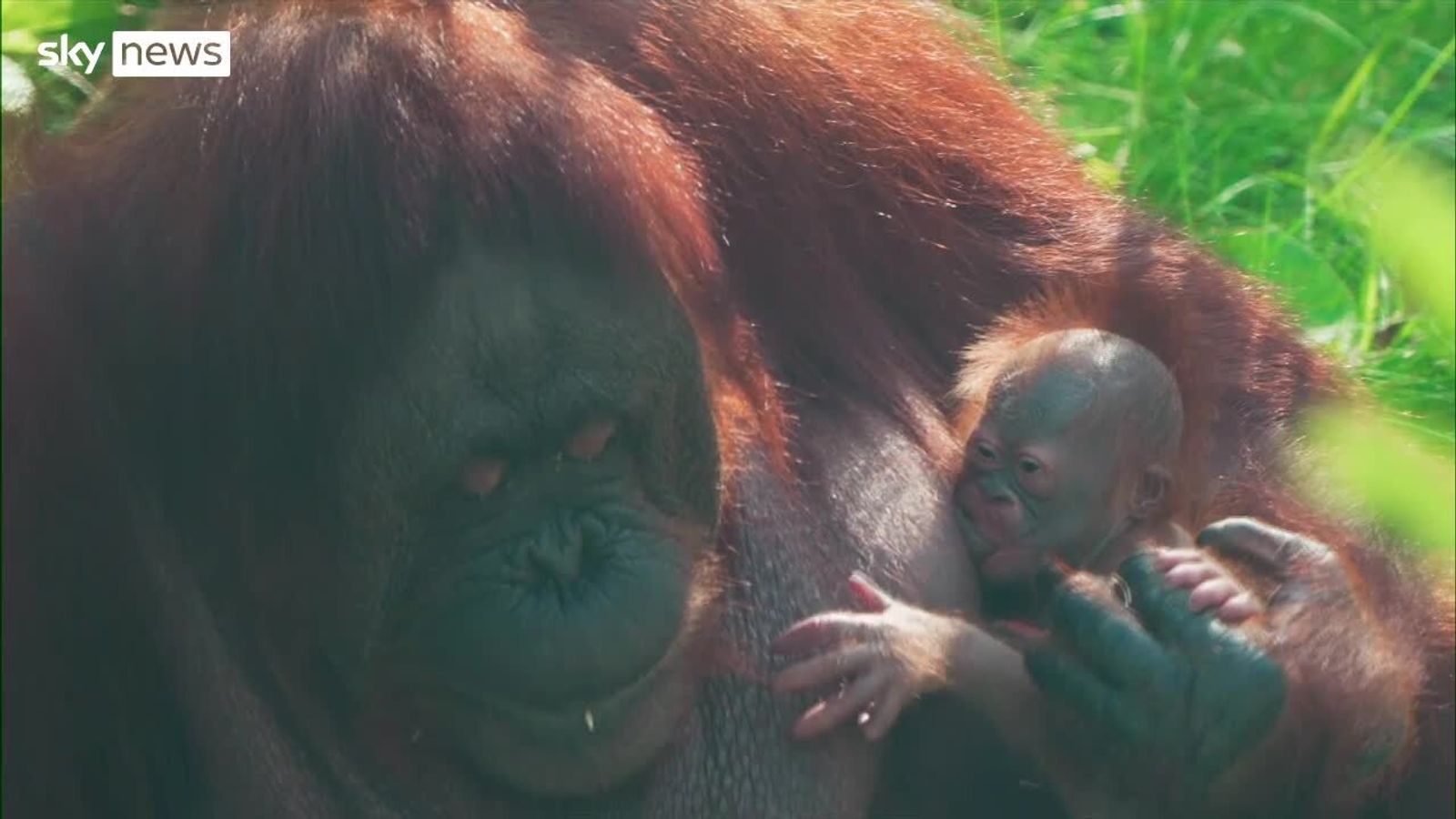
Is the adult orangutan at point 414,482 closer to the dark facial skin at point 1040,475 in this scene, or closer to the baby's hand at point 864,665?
the baby's hand at point 864,665

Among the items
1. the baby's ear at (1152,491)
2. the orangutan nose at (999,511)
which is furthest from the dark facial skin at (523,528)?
the baby's ear at (1152,491)

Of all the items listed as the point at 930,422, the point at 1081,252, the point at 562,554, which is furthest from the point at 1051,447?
the point at 562,554

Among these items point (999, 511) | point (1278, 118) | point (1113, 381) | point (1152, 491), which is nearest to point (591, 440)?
point (999, 511)

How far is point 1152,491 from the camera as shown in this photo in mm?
3982

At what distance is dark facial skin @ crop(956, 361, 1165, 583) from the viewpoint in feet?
12.6

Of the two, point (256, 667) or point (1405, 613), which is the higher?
point (1405, 613)

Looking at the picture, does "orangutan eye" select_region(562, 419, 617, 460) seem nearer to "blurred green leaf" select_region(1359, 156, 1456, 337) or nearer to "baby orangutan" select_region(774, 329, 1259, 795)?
"baby orangutan" select_region(774, 329, 1259, 795)

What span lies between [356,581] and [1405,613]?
6.16 ft

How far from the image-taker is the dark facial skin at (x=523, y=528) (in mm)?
2982

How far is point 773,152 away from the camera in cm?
388

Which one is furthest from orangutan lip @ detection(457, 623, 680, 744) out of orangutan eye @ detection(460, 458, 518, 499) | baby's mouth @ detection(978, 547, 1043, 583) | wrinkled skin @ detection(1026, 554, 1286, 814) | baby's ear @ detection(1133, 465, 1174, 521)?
baby's ear @ detection(1133, 465, 1174, 521)

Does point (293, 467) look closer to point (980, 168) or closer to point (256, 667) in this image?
point (256, 667)

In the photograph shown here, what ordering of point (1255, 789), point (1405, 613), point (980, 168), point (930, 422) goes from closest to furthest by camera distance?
point (1255, 789)
point (1405, 613)
point (930, 422)
point (980, 168)

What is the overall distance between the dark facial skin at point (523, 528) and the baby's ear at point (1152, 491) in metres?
1.16
